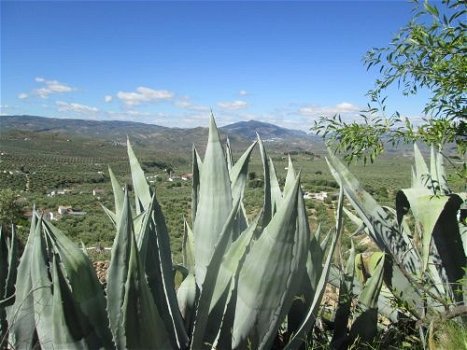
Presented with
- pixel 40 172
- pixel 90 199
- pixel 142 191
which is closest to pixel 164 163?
pixel 40 172

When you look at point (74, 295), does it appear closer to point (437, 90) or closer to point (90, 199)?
point (437, 90)

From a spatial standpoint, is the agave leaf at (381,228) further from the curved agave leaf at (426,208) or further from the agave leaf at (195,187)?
the agave leaf at (195,187)

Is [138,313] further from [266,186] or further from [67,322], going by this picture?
[266,186]

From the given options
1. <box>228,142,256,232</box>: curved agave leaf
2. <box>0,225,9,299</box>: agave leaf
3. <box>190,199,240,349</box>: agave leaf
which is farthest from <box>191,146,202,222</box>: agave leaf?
<box>0,225,9,299</box>: agave leaf

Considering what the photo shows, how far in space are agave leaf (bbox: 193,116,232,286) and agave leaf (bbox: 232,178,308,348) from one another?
369mm

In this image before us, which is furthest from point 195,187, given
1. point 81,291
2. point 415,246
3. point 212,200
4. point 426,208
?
point 415,246

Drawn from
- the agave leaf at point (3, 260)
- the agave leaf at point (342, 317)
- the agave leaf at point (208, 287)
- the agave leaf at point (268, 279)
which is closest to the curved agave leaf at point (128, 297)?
the agave leaf at point (208, 287)

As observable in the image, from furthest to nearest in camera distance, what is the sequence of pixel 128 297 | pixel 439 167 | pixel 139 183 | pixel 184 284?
pixel 439 167
pixel 139 183
pixel 184 284
pixel 128 297

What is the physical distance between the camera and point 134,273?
1547 millimetres

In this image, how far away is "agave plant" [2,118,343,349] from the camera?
158 cm

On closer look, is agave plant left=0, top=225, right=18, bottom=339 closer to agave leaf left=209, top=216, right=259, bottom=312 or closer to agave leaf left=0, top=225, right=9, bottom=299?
agave leaf left=0, top=225, right=9, bottom=299

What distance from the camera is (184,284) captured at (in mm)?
2145

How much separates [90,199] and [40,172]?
25.6 meters

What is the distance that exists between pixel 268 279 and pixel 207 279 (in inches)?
10.5
